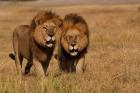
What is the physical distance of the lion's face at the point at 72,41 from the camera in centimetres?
868

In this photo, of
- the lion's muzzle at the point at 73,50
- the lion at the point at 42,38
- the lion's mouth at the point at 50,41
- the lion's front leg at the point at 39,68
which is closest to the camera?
the lion's mouth at the point at 50,41

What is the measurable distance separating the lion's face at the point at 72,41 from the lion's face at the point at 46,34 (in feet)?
1.23

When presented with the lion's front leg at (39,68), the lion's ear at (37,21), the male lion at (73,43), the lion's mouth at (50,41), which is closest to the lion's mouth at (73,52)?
the male lion at (73,43)

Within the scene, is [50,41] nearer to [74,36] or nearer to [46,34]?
[46,34]

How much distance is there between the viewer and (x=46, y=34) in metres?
8.36

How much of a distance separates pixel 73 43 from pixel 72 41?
0.05 meters

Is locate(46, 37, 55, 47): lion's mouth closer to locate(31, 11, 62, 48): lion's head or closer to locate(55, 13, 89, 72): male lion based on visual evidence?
locate(31, 11, 62, 48): lion's head

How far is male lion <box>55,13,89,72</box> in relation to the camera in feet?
28.7

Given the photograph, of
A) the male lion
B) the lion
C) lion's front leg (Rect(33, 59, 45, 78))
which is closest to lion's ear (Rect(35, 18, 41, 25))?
the lion

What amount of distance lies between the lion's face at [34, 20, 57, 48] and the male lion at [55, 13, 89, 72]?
0.39 m

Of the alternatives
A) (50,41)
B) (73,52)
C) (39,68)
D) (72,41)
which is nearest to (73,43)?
(72,41)

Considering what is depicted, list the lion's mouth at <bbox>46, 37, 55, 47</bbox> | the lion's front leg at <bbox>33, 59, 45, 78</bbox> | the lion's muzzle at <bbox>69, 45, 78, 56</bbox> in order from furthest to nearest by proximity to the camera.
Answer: the lion's muzzle at <bbox>69, 45, 78, 56</bbox> < the lion's front leg at <bbox>33, 59, 45, 78</bbox> < the lion's mouth at <bbox>46, 37, 55, 47</bbox>

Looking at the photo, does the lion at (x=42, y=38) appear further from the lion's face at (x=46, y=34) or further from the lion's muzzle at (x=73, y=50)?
the lion's muzzle at (x=73, y=50)

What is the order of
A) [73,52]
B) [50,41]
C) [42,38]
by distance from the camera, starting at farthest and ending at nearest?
[73,52], [42,38], [50,41]
